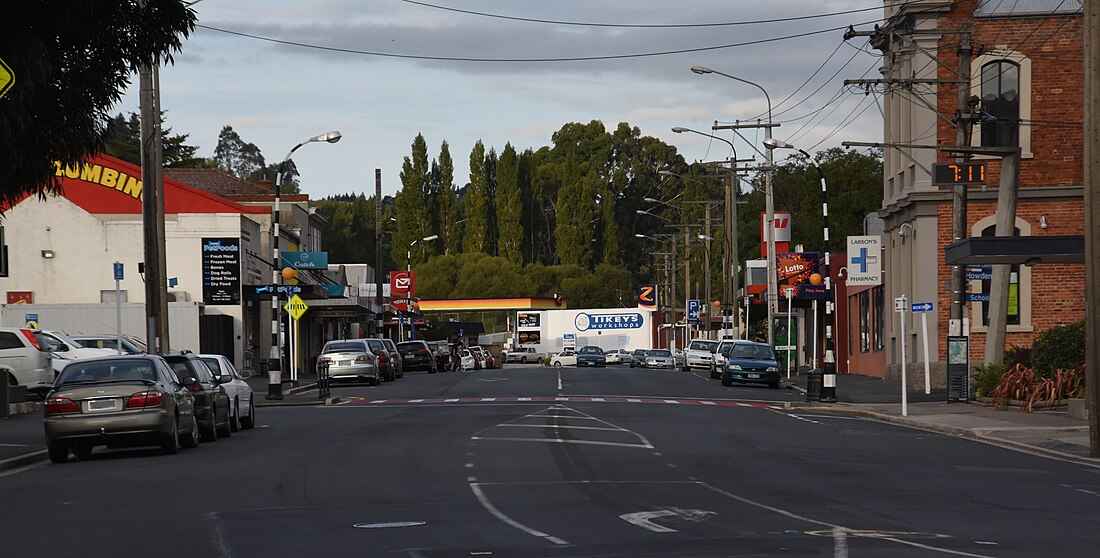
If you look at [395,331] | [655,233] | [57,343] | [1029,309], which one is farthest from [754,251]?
[57,343]

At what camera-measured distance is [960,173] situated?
115 feet

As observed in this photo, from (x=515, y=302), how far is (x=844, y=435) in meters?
103

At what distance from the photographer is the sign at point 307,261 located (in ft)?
232

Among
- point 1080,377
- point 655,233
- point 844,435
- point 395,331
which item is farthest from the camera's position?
point 655,233

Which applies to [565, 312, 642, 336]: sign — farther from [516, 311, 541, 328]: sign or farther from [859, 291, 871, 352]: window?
[859, 291, 871, 352]: window

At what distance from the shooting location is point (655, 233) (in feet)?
461

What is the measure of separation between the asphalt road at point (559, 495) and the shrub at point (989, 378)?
8.02 meters

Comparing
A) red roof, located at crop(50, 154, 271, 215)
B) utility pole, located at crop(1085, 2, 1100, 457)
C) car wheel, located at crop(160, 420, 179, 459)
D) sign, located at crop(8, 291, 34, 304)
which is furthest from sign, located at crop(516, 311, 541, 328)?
utility pole, located at crop(1085, 2, 1100, 457)

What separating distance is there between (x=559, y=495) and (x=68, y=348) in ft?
89.3

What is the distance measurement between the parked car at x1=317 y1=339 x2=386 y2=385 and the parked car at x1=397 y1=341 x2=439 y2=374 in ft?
56.8

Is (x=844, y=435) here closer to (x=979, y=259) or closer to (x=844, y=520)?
(x=979, y=259)

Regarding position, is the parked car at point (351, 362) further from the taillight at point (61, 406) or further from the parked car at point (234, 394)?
the taillight at point (61, 406)

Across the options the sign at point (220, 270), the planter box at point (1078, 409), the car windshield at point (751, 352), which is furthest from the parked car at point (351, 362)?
the planter box at point (1078, 409)

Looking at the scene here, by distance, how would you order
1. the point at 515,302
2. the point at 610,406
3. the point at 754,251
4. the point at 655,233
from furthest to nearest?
the point at 655,233 → the point at 515,302 → the point at 754,251 → the point at 610,406
